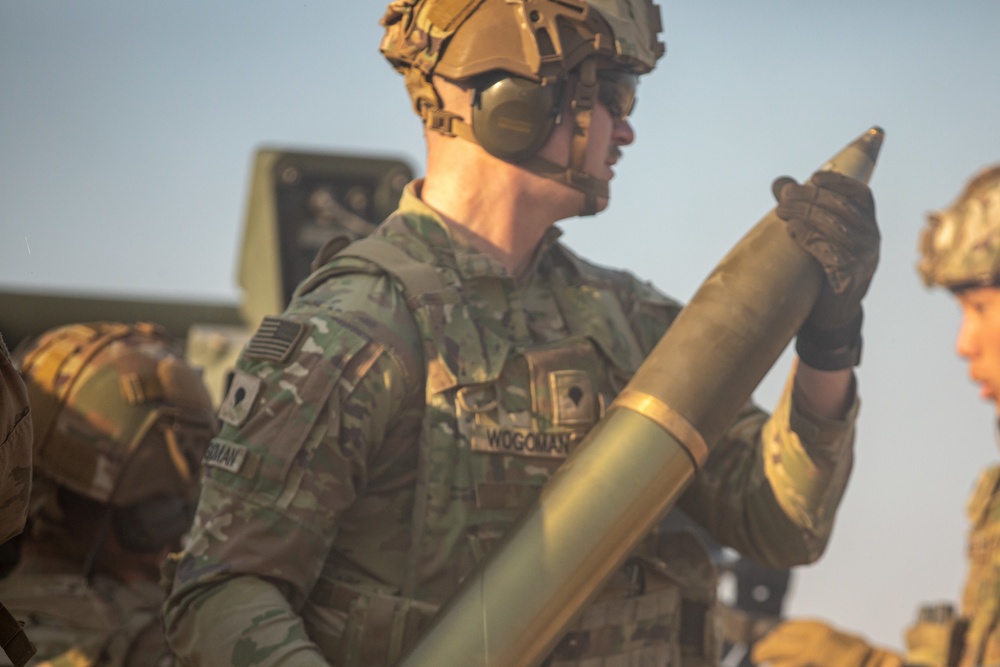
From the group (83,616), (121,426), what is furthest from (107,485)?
(83,616)

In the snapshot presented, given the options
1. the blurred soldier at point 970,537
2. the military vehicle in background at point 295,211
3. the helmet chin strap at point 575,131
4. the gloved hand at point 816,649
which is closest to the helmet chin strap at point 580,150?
the helmet chin strap at point 575,131

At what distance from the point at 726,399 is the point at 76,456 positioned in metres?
2.65

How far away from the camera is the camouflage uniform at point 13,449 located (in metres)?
3.10

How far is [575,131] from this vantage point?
409cm

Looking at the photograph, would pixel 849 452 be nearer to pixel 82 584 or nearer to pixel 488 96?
pixel 488 96

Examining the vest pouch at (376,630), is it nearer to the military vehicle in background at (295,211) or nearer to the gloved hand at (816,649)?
the gloved hand at (816,649)

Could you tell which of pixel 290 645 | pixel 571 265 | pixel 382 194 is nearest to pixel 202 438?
pixel 571 265

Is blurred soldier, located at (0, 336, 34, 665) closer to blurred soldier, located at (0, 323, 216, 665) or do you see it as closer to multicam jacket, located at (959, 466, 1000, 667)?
blurred soldier, located at (0, 323, 216, 665)

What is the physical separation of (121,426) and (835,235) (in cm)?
284

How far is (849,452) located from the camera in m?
4.27

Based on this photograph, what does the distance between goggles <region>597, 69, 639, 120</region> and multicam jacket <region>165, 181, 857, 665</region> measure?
1.41 feet

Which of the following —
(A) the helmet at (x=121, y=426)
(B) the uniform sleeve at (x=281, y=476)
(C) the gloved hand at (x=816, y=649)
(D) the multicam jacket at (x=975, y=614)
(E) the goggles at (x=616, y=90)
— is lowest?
(C) the gloved hand at (x=816, y=649)

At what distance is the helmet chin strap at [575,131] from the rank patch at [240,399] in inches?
34.2

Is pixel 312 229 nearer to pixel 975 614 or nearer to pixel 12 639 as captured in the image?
pixel 975 614
